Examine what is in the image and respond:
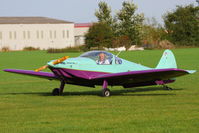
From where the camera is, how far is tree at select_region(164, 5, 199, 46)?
89.3 meters

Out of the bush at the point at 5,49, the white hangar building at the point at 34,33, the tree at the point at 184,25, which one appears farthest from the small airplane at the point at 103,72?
the white hangar building at the point at 34,33

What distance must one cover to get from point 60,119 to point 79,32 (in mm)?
106611

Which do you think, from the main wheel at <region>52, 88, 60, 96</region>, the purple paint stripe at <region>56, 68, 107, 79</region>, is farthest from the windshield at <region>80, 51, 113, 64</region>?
the main wheel at <region>52, 88, 60, 96</region>

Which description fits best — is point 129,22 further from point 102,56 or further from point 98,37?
point 102,56

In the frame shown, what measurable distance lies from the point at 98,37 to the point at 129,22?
14261 millimetres

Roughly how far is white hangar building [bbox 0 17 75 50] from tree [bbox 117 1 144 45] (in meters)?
15.4

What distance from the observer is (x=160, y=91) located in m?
17.4

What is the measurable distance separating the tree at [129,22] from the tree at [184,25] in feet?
17.8

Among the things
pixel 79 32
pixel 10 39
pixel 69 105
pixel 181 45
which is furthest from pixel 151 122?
pixel 79 32

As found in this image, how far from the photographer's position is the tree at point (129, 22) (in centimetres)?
9212

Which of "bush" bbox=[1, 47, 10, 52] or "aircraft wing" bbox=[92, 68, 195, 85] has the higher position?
"aircraft wing" bbox=[92, 68, 195, 85]

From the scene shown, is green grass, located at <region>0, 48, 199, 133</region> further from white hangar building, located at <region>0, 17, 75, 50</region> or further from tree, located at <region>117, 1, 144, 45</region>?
white hangar building, located at <region>0, 17, 75, 50</region>

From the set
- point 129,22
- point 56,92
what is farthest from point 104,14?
point 56,92

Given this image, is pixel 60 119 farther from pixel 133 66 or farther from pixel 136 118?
pixel 133 66
